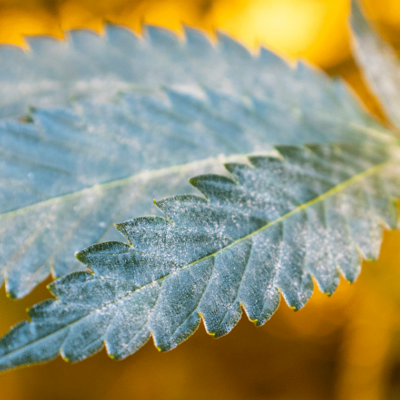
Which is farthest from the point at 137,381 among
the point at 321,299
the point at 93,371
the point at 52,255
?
the point at 52,255

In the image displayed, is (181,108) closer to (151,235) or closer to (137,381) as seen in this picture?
(151,235)

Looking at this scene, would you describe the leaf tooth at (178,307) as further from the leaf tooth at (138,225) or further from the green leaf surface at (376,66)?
the green leaf surface at (376,66)

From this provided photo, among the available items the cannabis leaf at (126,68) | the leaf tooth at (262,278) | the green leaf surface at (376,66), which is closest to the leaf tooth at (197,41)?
the cannabis leaf at (126,68)

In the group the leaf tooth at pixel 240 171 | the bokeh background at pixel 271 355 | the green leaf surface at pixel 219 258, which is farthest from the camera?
the bokeh background at pixel 271 355

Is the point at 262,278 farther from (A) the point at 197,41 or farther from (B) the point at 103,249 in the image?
(A) the point at 197,41

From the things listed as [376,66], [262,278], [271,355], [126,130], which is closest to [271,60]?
[376,66]
